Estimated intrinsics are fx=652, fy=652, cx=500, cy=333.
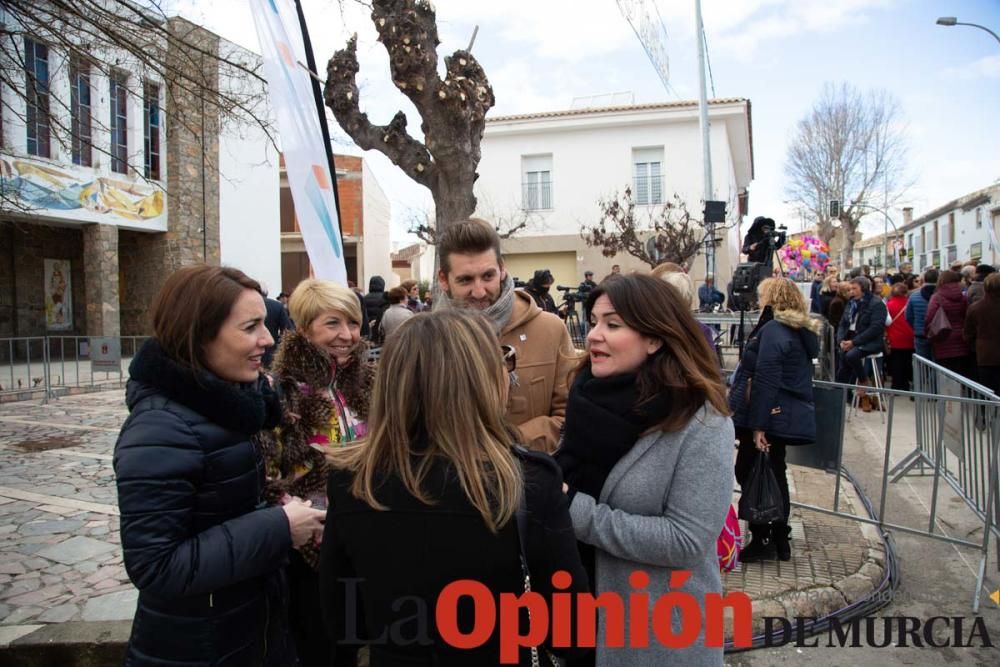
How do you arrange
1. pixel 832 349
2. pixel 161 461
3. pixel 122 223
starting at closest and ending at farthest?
pixel 161 461
pixel 832 349
pixel 122 223

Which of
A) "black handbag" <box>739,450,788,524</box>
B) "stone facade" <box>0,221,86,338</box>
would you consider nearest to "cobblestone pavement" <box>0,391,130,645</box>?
"black handbag" <box>739,450,788,524</box>

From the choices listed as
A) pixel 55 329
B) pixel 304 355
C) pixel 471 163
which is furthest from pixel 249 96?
pixel 55 329

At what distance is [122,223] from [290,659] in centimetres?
1710

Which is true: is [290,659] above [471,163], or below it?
below

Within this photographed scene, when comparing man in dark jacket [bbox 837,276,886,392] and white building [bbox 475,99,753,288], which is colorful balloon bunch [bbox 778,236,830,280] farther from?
man in dark jacket [bbox 837,276,886,392]

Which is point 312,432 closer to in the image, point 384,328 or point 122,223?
point 384,328

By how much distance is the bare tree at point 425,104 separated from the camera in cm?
575

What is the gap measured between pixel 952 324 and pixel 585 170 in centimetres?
1582

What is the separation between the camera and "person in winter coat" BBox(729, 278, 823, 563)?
4.07 metres

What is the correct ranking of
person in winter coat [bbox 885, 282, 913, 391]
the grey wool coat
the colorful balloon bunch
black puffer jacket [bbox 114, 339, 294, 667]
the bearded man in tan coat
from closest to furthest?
black puffer jacket [bbox 114, 339, 294, 667]
the grey wool coat
the bearded man in tan coat
person in winter coat [bbox 885, 282, 913, 391]
the colorful balloon bunch

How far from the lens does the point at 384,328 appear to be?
28.1 ft

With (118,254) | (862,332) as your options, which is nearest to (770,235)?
→ (862,332)

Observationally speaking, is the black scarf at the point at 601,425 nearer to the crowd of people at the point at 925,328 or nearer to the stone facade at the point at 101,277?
the crowd of people at the point at 925,328

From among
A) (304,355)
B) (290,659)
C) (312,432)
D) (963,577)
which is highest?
(304,355)
